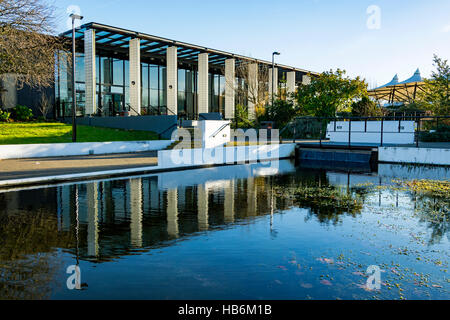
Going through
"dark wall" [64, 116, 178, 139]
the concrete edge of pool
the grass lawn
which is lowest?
the concrete edge of pool

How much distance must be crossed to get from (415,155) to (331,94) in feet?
49.0

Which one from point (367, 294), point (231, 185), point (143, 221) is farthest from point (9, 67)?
point (367, 294)

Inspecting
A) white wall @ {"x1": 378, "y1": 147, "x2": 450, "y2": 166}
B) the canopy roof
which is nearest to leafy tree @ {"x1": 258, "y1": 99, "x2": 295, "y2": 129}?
the canopy roof

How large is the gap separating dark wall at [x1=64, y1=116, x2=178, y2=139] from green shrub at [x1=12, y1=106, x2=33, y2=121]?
3792 mm

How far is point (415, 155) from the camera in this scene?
19422 millimetres

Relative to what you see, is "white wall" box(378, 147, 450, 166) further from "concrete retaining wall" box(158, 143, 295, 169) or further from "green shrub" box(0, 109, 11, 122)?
"green shrub" box(0, 109, 11, 122)

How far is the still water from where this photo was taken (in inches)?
183

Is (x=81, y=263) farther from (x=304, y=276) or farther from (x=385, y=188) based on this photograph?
(x=385, y=188)

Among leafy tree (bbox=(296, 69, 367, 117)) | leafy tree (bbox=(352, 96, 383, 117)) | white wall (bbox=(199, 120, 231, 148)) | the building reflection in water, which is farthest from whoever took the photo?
leafy tree (bbox=(352, 96, 383, 117))

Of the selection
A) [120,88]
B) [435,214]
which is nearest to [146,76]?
[120,88]

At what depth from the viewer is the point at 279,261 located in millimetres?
5570

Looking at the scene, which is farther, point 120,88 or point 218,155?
point 120,88

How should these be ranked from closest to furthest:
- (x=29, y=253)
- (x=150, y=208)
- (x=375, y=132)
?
(x=29, y=253), (x=150, y=208), (x=375, y=132)

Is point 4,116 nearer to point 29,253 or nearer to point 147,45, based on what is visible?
point 147,45
